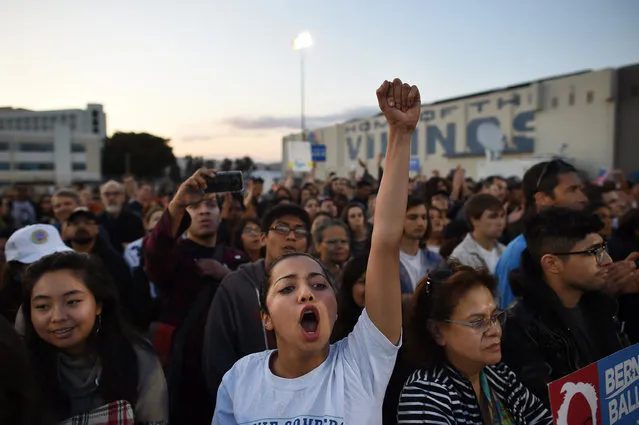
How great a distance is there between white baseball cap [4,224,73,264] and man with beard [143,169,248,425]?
2.01ft

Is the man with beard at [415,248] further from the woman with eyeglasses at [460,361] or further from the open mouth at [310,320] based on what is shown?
the open mouth at [310,320]

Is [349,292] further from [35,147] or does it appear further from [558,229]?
[35,147]

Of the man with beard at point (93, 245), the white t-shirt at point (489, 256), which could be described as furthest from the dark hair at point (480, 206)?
the man with beard at point (93, 245)

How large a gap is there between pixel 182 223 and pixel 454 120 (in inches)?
1376

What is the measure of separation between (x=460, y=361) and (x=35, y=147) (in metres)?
82.1

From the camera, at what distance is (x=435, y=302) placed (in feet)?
6.89

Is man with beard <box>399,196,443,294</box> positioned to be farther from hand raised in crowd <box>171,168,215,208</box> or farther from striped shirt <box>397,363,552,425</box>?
striped shirt <box>397,363,552,425</box>

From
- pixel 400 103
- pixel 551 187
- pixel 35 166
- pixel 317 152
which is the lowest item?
pixel 551 187

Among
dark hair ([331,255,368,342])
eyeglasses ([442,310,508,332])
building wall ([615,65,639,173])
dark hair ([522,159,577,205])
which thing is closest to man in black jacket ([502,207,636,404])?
eyeglasses ([442,310,508,332])

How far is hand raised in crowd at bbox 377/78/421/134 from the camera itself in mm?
1622

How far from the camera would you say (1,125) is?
84875mm

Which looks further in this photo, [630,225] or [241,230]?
[241,230]

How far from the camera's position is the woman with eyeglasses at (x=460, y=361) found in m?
1.93

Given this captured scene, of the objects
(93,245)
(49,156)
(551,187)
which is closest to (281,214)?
(93,245)
